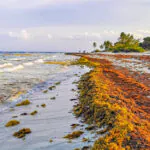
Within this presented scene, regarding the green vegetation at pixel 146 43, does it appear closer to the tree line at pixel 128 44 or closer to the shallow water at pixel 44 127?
the tree line at pixel 128 44

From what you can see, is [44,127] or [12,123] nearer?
[44,127]

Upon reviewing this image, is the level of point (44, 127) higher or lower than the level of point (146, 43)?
lower

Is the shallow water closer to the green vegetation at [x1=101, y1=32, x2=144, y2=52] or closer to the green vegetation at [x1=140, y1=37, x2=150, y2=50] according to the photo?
the green vegetation at [x1=101, y1=32, x2=144, y2=52]

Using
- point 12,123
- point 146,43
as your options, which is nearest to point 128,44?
point 146,43

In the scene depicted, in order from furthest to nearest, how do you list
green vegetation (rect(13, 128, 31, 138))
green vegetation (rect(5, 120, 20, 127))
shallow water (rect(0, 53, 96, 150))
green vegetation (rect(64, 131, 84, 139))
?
green vegetation (rect(5, 120, 20, 127))
green vegetation (rect(13, 128, 31, 138))
green vegetation (rect(64, 131, 84, 139))
shallow water (rect(0, 53, 96, 150))

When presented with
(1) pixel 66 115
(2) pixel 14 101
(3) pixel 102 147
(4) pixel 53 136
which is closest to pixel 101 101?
(1) pixel 66 115

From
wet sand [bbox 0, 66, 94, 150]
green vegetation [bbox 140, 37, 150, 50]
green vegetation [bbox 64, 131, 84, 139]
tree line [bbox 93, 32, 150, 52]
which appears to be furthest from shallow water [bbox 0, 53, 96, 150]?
green vegetation [bbox 140, 37, 150, 50]

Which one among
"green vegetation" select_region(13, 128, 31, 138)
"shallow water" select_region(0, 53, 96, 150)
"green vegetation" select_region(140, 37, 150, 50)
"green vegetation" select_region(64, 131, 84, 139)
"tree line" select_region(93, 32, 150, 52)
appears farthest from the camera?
"green vegetation" select_region(140, 37, 150, 50)

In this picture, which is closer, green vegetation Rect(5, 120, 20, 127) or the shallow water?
the shallow water

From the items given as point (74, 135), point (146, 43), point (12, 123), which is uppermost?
point (146, 43)

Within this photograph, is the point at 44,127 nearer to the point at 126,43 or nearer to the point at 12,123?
the point at 12,123

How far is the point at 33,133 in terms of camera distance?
6066 mm

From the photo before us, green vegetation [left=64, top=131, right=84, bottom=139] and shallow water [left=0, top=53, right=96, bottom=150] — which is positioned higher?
green vegetation [left=64, top=131, right=84, bottom=139]

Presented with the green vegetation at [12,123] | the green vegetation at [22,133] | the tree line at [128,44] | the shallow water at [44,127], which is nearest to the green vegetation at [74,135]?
the shallow water at [44,127]
